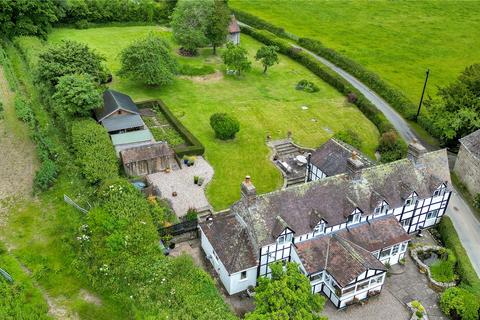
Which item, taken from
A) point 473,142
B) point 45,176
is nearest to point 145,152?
point 45,176

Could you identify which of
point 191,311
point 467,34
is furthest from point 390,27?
point 191,311

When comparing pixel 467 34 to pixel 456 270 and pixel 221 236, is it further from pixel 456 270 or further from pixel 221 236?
pixel 221 236

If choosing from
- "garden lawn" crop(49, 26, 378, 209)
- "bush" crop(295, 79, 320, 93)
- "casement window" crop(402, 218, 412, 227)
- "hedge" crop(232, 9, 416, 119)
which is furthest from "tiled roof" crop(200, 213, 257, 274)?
"bush" crop(295, 79, 320, 93)

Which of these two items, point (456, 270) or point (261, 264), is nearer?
point (261, 264)

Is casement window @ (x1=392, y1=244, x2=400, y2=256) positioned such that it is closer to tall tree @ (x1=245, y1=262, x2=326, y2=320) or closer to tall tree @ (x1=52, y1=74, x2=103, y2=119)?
tall tree @ (x1=245, y1=262, x2=326, y2=320)

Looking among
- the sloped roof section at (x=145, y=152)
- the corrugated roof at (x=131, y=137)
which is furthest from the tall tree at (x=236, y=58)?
the sloped roof section at (x=145, y=152)

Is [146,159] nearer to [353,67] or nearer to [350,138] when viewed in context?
[350,138]
